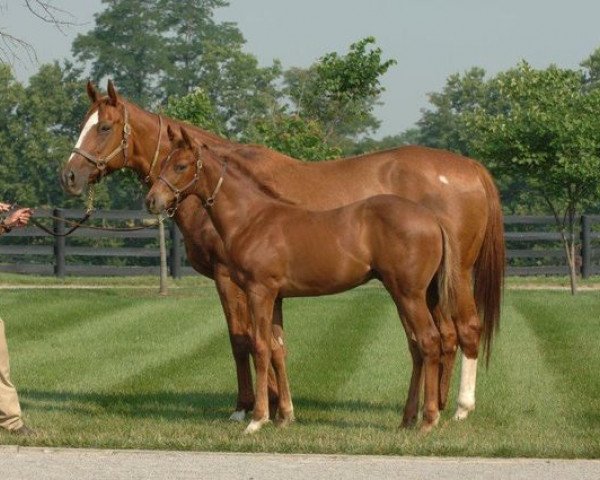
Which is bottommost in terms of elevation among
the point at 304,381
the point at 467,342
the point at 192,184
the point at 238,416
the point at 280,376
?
the point at 304,381

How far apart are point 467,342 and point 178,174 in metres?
2.76

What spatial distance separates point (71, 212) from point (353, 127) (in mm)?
53073

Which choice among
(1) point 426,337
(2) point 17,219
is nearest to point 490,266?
(1) point 426,337

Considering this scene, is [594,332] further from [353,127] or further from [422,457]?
[353,127]

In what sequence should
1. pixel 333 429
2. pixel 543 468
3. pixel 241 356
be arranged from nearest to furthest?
pixel 543 468 < pixel 333 429 < pixel 241 356

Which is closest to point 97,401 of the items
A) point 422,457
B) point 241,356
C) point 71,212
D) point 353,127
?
point 241,356

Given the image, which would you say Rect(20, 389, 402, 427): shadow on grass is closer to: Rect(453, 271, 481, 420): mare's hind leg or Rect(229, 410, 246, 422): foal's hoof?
Rect(229, 410, 246, 422): foal's hoof

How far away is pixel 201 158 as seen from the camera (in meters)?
11.2

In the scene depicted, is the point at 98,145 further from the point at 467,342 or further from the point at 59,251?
the point at 59,251

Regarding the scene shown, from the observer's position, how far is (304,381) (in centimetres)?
1418

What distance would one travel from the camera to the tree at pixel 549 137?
27.3m

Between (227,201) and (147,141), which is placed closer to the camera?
(227,201)

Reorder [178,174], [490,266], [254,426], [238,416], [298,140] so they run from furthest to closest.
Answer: [298,140], [490,266], [238,416], [178,174], [254,426]

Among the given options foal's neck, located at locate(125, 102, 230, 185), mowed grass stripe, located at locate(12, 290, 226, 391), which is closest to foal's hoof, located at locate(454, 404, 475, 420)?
foal's neck, located at locate(125, 102, 230, 185)
